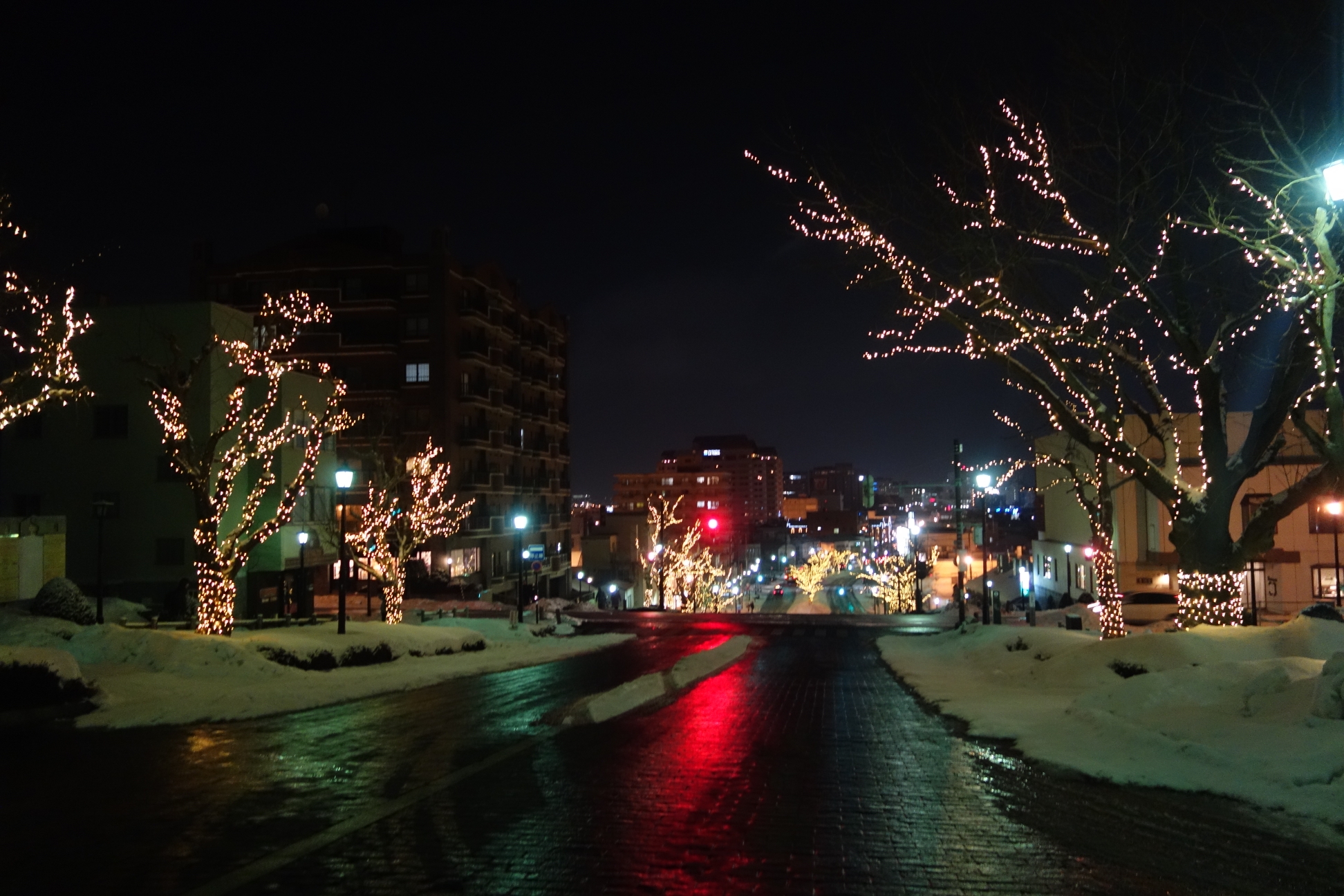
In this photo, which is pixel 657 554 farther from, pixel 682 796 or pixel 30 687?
pixel 682 796

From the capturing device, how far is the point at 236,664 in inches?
650

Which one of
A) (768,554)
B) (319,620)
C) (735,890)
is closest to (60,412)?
(319,620)

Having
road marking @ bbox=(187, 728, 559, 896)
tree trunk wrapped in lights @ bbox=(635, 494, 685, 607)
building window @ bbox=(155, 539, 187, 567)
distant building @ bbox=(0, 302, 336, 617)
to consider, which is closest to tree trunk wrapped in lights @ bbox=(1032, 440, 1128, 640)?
road marking @ bbox=(187, 728, 559, 896)

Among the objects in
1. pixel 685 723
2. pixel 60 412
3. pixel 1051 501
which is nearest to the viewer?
pixel 685 723

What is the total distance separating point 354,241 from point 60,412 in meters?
29.9

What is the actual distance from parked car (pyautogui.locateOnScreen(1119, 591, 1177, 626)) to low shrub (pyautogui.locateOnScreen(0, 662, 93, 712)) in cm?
3254

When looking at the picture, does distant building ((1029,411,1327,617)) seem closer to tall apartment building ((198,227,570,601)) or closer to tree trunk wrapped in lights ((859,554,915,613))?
tree trunk wrapped in lights ((859,554,915,613))

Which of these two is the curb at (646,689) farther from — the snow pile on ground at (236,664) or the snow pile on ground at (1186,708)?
the snow pile on ground at (236,664)

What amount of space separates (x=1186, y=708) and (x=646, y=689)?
23.0 feet

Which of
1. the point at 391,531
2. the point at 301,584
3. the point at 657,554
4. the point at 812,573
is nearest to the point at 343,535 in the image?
the point at 391,531

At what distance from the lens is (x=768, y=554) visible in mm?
146750

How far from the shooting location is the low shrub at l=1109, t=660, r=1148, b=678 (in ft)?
44.8

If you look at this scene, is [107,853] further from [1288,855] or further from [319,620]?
[319,620]

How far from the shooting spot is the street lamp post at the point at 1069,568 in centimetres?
5291
